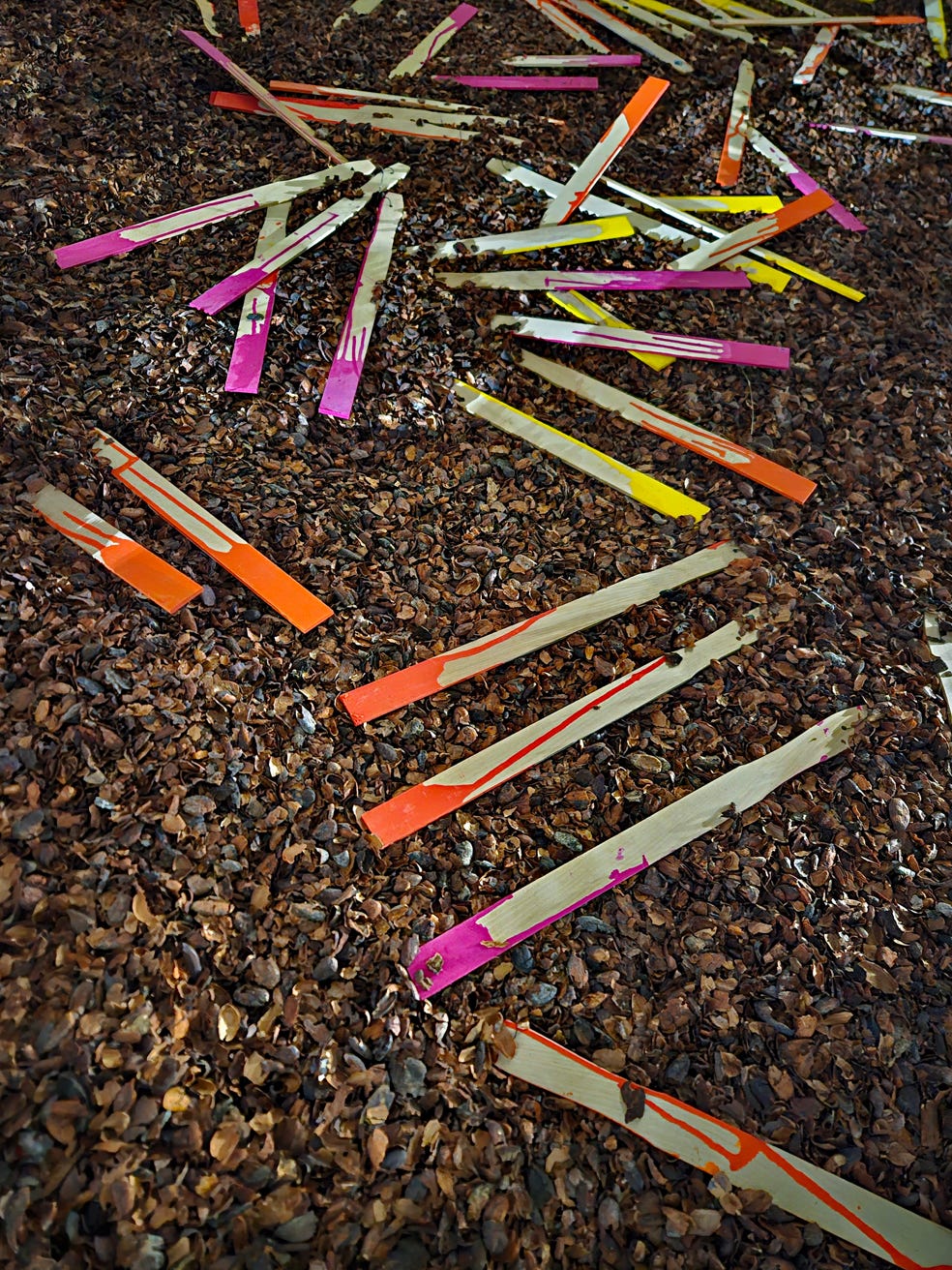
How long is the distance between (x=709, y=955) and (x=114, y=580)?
5.72 ft

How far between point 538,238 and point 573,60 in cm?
137

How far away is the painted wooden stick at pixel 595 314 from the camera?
3.12 metres

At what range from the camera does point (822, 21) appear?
4461 millimetres

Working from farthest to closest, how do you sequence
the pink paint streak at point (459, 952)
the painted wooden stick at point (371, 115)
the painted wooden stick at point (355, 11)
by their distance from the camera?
the painted wooden stick at point (355, 11)
the painted wooden stick at point (371, 115)
the pink paint streak at point (459, 952)

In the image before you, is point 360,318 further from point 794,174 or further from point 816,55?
point 816,55

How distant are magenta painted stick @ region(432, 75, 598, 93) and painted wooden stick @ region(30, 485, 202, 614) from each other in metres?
2.76

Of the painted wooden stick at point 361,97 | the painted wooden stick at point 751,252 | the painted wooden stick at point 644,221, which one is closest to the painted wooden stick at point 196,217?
the painted wooden stick at point 361,97

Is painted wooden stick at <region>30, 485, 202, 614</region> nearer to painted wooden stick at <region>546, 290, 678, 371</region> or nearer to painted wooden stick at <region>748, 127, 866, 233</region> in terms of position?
painted wooden stick at <region>546, 290, 678, 371</region>

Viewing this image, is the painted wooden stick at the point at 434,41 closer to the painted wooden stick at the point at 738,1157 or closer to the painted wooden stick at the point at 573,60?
the painted wooden stick at the point at 573,60

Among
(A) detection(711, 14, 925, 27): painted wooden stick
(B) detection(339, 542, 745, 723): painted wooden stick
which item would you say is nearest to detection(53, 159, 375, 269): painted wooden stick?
(B) detection(339, 542, 745, 723): painted wooden stick

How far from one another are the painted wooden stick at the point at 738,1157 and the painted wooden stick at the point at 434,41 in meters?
3.93

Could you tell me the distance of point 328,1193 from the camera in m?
1.63

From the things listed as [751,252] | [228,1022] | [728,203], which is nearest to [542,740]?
[228,1022]

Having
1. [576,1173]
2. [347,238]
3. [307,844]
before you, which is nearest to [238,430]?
[347,238]
